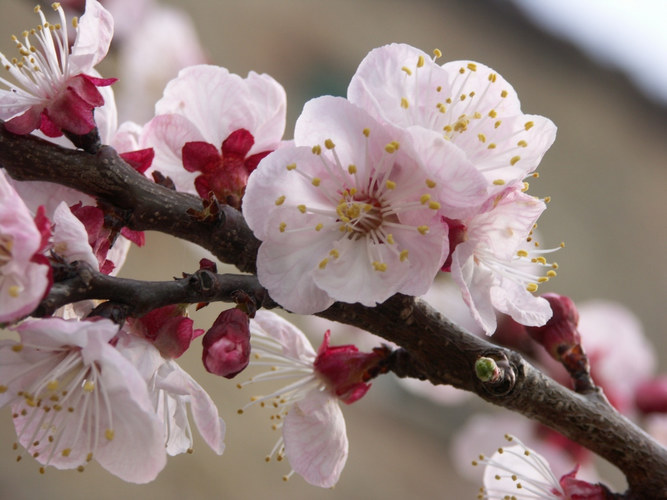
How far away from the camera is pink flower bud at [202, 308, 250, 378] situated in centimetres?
59

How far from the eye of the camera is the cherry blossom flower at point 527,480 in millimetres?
764

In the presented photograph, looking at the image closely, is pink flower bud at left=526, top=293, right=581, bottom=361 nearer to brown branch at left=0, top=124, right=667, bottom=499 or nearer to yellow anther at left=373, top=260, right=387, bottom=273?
brown branch at left=0, top=124, right=667, bottom=499

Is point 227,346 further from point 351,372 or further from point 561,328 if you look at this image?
point 561,328

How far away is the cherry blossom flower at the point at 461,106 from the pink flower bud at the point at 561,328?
9.8 inches

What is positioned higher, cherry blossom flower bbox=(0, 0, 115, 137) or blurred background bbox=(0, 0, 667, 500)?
cherry blossom flower bbox=(0, 0, 115, 137)

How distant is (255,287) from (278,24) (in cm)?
381

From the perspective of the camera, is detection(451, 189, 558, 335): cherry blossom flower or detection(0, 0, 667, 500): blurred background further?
detection(0, 0, 667, 500): blurred background

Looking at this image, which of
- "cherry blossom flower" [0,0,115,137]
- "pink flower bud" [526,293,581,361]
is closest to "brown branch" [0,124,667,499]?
"cherry blossom flower" [0,0,115,137]

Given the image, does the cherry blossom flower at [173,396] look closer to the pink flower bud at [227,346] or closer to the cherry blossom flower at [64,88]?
the pink flower bud at [227,346]

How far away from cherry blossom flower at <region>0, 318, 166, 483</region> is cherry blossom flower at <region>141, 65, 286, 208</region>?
25cm

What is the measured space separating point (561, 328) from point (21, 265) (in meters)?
0.60

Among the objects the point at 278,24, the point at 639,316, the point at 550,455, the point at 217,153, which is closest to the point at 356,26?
the point at 278,24

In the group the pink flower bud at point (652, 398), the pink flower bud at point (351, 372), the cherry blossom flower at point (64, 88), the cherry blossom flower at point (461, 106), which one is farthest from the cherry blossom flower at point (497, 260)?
the pink flower bud at point (652, 398)

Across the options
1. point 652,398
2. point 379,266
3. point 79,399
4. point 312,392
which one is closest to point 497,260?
point 379,266
